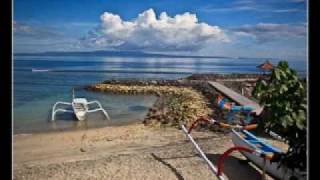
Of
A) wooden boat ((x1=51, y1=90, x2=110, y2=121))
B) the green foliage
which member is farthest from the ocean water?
the green foliage

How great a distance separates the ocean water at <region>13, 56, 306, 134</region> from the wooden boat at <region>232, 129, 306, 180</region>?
42cm

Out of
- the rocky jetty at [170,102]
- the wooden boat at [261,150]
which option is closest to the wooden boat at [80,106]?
the rocky jetty at [170,102]

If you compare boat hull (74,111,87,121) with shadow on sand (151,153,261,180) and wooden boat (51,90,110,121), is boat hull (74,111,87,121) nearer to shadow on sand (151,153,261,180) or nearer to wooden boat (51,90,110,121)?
wooden boat (51,90,110,121)

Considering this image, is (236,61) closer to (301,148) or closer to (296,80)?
(296,80)

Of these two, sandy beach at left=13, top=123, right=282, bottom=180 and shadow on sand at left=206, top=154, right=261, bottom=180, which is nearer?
sandy beach at left=13, top=123, right=282, bottom=180

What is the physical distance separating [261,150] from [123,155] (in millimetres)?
850

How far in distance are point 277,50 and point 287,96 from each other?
0.41m

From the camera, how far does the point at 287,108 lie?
6.06 ft

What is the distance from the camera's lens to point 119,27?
2.20 metres

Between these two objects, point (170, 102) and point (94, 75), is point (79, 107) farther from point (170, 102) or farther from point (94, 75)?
point (170, 102)

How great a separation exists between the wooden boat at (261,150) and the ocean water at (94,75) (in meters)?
0.42

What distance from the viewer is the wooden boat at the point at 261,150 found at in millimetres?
1924

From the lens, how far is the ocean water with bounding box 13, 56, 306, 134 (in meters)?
2.18
